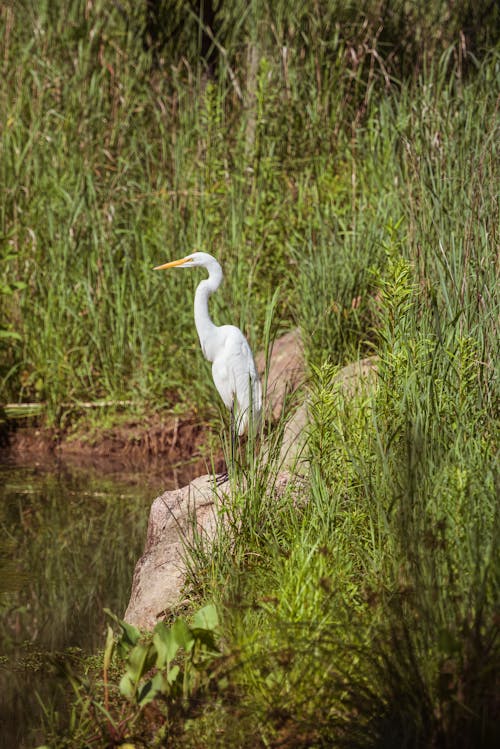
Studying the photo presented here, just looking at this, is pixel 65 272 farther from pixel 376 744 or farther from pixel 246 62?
pixel 376 744

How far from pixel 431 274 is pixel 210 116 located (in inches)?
98.8

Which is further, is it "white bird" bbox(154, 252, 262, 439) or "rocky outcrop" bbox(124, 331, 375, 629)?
"white bird" bbox(154, 252, 262, 439)

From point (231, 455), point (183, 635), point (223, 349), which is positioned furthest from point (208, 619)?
point (223, 349)

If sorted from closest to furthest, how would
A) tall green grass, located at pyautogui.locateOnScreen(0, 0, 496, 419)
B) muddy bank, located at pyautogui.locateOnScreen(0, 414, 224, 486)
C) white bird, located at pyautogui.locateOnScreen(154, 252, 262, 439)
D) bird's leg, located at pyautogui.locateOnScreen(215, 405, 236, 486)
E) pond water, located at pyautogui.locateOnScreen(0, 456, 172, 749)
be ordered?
pond water, located at pyautogui.locateOnScreen(0, 456, 172, 749) → bird's leg, located at pyautogui.locateOnScreen(215, 405, 236, 486) → white bird, located at pyautogui.locateOnScreen(154, 252, 262, 439) → muddy bank, located at pyautogui.locateOnScreen(0, 414, 224, 486) → tall green grass, located at pyautogui.locateOnScreen(0, 0, 496, 419)

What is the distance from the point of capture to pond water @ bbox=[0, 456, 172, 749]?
3.02 meters

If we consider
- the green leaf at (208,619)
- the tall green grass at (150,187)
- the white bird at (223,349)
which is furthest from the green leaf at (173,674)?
the tall green grass at (150,187)

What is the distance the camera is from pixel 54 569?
13.3 ft

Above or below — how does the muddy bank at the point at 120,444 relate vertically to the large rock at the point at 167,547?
below

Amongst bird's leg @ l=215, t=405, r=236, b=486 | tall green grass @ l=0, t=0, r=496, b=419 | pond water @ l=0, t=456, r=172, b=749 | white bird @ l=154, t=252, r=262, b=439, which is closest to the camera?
pond water @ l=0, t=456, r=172, b=749

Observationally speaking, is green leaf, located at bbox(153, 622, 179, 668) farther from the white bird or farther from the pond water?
the white bird

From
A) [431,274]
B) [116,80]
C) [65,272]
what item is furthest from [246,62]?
[431,274]

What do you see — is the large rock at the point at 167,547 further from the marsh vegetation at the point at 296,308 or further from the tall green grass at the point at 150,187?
the tall green grass at the point at 150,187

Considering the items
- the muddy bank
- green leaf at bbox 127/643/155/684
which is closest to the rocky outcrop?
green leaf at bbox 127/643/155/684

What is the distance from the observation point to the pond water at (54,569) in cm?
302
